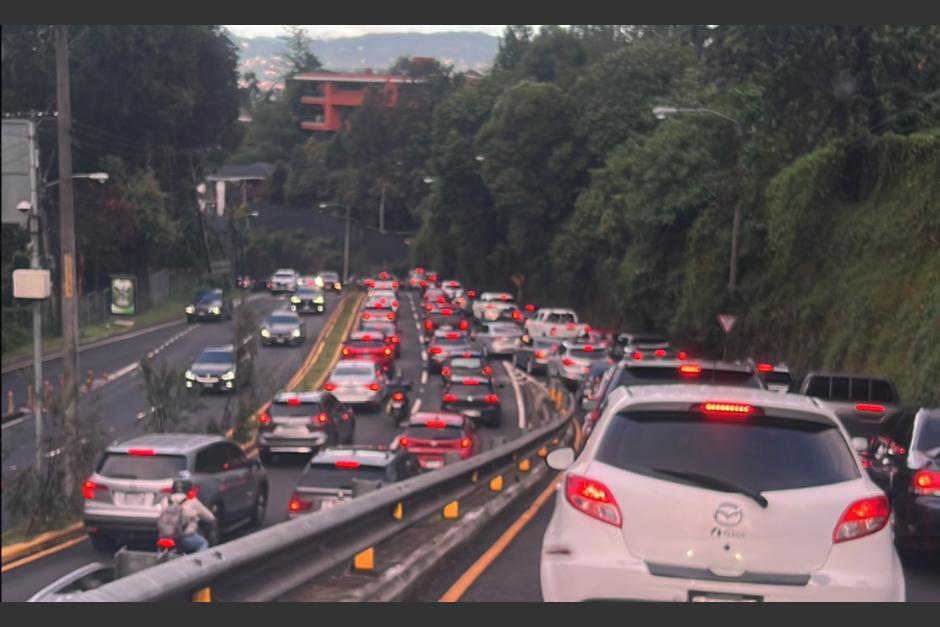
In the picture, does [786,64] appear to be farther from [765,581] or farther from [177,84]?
[765,581]

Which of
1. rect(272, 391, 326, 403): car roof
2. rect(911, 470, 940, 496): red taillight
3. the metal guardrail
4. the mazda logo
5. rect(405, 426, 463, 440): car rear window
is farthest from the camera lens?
rect(272, 391, 326, 403): car roof

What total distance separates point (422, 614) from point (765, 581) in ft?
8.10

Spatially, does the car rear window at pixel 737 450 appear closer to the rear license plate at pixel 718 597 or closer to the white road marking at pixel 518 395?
the rear license plate at pixel 718 597

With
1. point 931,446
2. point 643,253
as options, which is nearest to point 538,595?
point 931,446

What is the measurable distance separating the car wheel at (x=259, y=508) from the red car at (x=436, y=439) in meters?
5.48

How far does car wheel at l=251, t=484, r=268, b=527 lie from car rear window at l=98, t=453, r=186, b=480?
7.43ft

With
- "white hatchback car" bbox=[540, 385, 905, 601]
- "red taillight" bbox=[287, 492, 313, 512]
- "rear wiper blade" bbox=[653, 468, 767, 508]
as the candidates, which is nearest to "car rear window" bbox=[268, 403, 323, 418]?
"red taillight" bbox=[287, 492, 313, 512]

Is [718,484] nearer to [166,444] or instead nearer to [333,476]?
[333,476]

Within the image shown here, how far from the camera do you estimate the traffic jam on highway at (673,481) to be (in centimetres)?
654

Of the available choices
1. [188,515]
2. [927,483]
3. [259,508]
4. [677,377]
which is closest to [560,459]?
[927,483]

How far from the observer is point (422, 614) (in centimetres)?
814

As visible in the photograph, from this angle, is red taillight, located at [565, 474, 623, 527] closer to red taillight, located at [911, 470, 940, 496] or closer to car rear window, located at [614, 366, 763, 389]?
red taillight, located at [911, 470, 940, 496]

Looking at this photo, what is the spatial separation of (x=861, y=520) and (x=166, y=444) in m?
12.6

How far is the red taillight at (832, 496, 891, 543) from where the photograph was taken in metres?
6.55
